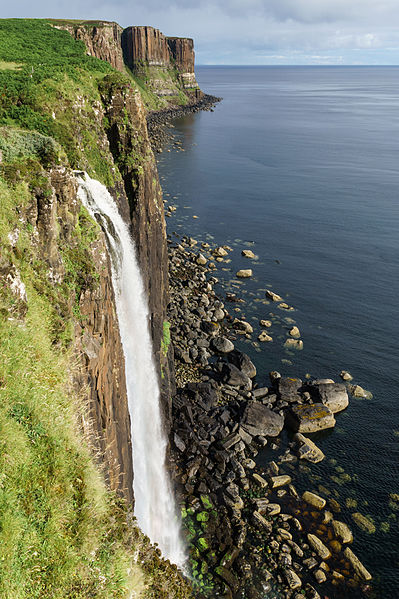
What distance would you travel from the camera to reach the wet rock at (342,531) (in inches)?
938

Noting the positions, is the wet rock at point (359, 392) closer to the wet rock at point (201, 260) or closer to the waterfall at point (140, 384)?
the waterfall at point (140, 384)

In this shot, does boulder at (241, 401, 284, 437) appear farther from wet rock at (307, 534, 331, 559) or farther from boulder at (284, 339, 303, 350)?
boulder at (284, 339, 303, 350)

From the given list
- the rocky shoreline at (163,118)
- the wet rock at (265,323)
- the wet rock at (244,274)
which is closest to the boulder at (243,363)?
the wet rock at (265,323)

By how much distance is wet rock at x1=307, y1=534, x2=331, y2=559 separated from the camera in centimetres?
2281

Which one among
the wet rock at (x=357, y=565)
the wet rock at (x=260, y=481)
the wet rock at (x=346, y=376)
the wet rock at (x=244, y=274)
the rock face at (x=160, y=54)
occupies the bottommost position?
the wet rock at (x=357, y=565)

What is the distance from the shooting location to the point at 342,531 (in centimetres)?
2411

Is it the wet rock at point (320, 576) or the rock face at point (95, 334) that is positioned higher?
the rock face at point (95, 334)

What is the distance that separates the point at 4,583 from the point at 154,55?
191685 millimetres

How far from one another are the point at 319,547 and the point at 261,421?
31.6 ft

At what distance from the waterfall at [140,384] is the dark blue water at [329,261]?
9761 millimetres

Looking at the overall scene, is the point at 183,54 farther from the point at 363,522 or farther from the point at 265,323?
Answer: the point at 363,522

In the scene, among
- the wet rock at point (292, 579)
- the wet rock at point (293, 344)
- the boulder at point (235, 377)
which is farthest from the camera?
the wet rock at point (293, 344)

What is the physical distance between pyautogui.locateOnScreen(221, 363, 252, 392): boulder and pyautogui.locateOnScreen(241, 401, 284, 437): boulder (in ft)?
10.0

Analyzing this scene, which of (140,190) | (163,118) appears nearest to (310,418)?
(140,190)
